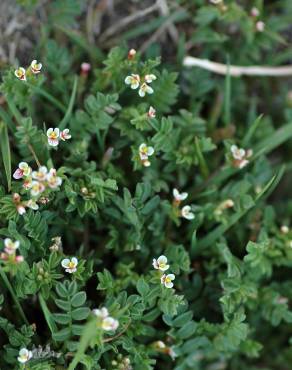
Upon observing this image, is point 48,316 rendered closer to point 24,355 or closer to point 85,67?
point 24,355

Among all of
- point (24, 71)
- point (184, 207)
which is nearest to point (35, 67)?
point (24, 71)

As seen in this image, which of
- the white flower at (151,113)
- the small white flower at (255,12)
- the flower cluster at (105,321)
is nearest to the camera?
the flower cluster at (105,321)

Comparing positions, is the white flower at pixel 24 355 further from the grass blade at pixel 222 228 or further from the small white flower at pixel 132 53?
the small white flower at pixel 132 53

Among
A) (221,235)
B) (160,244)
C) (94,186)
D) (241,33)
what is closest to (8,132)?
(94,186)

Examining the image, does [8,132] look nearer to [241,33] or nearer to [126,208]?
[126,208]

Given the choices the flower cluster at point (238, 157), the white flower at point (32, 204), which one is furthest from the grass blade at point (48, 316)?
the flower cluster at point (238, 157)
